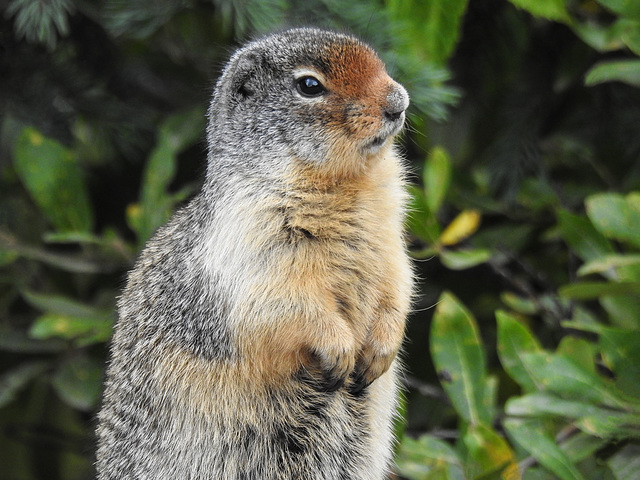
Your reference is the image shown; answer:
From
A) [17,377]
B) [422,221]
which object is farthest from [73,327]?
[422,221]

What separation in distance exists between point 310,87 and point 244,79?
0.23m

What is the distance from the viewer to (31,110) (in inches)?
111

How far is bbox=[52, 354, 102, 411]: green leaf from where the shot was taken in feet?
9.27

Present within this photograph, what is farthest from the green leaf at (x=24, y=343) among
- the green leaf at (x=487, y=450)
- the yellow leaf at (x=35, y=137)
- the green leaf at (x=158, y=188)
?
the green leaf at (x=487, y=450)

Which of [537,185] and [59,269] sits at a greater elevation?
[537,185]

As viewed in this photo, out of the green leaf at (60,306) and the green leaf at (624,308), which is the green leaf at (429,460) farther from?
the green leaf at (60,306)

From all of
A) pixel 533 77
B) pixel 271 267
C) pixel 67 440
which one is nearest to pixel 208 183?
pixel 271 267

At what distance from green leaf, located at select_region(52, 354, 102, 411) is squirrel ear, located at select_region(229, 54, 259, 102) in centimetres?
127

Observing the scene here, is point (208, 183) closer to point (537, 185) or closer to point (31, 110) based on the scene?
point (31, 110)

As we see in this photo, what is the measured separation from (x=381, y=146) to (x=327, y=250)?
0.95 feet

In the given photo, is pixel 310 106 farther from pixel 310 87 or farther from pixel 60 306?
pixel 60 306

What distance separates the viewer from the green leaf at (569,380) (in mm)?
2109

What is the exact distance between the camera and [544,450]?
6.73 ft

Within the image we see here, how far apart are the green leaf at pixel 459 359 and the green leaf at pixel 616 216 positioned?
47 centimetres
